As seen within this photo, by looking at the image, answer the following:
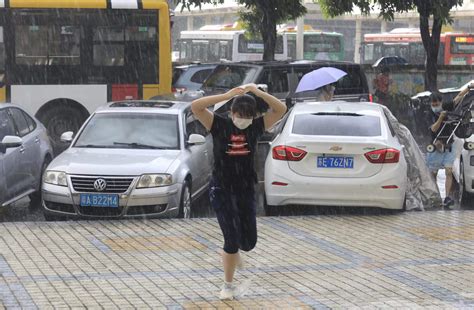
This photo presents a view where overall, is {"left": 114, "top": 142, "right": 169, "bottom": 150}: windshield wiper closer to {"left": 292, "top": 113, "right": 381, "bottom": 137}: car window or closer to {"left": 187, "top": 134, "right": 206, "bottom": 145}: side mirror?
{"left": 187, "top": 134, "right": 206, "bottom": 145}: side mirror

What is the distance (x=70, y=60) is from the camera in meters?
18.0

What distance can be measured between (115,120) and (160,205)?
182 cm

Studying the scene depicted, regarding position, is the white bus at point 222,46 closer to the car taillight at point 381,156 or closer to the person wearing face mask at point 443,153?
the person wearing face mask at point 443,153

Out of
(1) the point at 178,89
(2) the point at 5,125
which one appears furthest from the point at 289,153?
(1) the point at 178,89

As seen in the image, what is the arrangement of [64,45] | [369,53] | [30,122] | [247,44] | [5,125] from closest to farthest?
1. [5,125]
2. [30,122]
3. [64,45]
4. [247,44]
5. [369,53]

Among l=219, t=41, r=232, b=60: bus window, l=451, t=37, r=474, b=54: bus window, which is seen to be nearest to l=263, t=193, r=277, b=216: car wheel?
l=219, t=41, r=232, b=60: bus window

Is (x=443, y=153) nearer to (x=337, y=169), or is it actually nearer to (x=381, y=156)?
(x=381, y=156)

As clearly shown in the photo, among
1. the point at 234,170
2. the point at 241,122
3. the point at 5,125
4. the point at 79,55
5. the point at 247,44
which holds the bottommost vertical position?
the point at 247,44

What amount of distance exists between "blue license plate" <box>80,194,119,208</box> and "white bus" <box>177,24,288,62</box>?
30.1 meters

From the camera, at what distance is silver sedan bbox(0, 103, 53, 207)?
1068 cm

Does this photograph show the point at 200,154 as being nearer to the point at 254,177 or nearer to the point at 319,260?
the point at 319,260

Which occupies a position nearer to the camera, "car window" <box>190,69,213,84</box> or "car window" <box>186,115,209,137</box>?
"car window" <box>186,115,209,137</box>

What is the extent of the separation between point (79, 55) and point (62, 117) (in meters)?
1.26

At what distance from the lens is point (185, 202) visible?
1056cm
